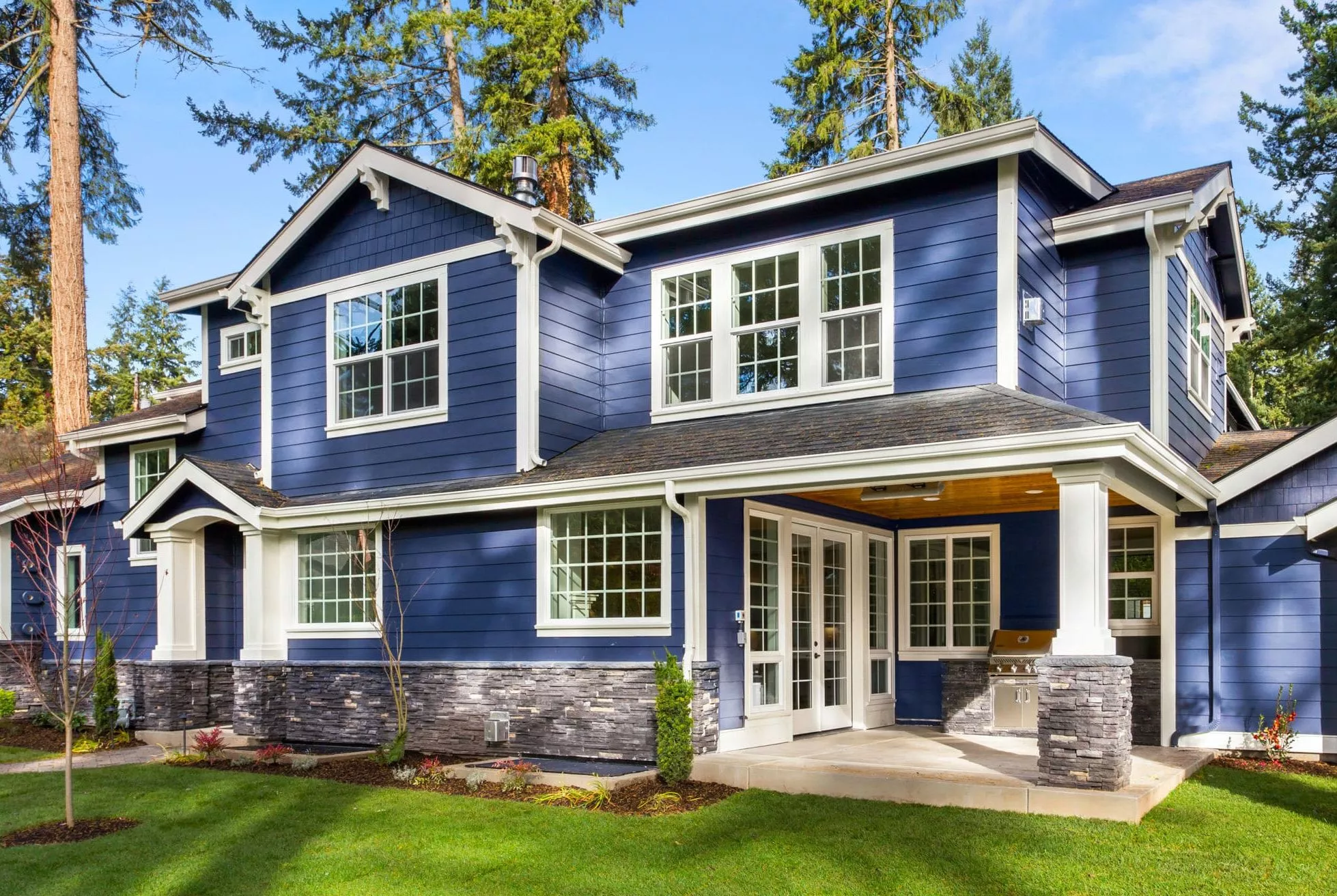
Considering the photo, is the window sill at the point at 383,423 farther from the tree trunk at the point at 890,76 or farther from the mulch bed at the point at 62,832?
the tree trunk at the point at 890,76

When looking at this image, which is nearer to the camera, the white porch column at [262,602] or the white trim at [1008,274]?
the white trim at [1008,274]

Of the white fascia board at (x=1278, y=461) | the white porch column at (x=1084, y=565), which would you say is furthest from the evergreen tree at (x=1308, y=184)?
the white porch column at (x=1084, y=565)

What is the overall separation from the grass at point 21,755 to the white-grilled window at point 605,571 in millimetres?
5697

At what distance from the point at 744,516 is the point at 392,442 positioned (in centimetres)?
431

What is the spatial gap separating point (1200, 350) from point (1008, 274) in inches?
151

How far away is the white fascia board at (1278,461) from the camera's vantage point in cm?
952

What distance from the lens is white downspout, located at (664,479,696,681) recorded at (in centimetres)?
916

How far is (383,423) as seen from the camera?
39.2 feet

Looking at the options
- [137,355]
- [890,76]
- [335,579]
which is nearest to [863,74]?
[890,76]

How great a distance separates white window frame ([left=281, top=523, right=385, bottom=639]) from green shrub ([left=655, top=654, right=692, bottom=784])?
135 inches

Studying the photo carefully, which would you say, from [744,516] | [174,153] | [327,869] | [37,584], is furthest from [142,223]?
[327,869]

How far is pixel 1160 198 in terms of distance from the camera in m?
9.76

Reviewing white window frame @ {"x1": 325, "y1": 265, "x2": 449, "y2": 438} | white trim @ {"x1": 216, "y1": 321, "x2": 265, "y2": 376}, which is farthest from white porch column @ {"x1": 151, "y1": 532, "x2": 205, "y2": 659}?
white window frame @ {"x1": 325, "y1": 265, "x2": 449, "y2": 438}

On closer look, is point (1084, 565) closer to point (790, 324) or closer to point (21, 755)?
point (790, 324)
